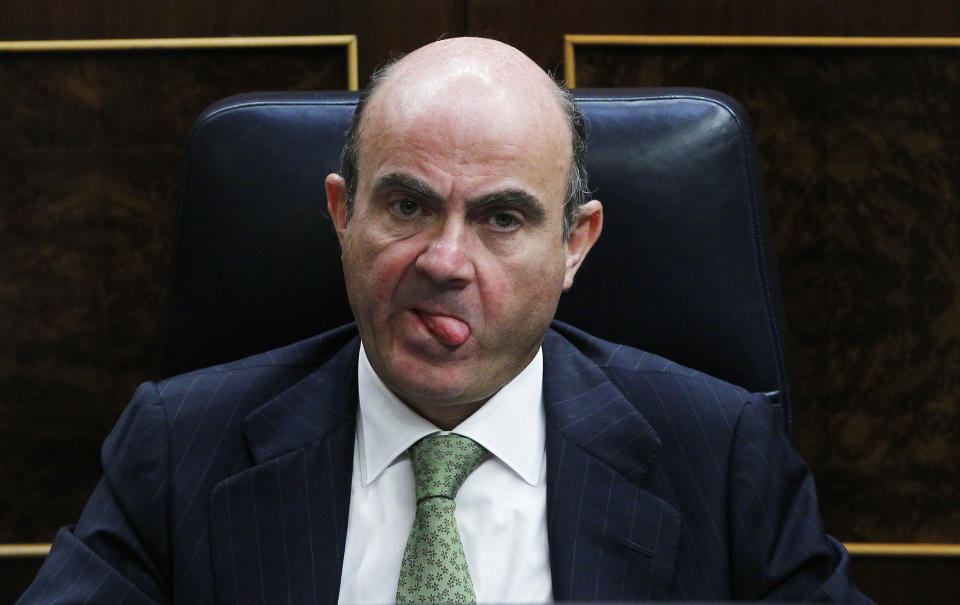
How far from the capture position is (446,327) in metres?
1.16

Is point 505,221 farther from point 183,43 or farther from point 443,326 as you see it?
point 183,43

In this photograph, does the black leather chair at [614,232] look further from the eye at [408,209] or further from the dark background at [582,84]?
the dark background at [582,84]

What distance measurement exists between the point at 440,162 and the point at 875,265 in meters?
0.97

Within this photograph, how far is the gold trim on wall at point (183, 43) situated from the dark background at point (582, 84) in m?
0.01

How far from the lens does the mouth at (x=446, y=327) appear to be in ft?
3.79

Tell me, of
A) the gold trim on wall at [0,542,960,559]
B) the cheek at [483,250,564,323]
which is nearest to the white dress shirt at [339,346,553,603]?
the cheek at [483,250,564,323]

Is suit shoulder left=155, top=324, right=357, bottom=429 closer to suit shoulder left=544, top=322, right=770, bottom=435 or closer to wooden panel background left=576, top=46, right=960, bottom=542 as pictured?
suit shoulder left=544, top=322, right=770, bottom=435

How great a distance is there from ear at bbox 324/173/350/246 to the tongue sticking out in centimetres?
16

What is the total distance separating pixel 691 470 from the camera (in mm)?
1258

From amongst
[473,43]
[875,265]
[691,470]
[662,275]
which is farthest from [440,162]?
[875,265]

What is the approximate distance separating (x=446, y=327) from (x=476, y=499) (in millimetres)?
202

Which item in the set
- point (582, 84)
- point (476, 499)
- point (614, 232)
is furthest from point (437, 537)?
point (582, 84)

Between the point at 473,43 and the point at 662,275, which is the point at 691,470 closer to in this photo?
the point at 662,275

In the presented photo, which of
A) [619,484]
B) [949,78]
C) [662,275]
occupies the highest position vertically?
[949,78]
